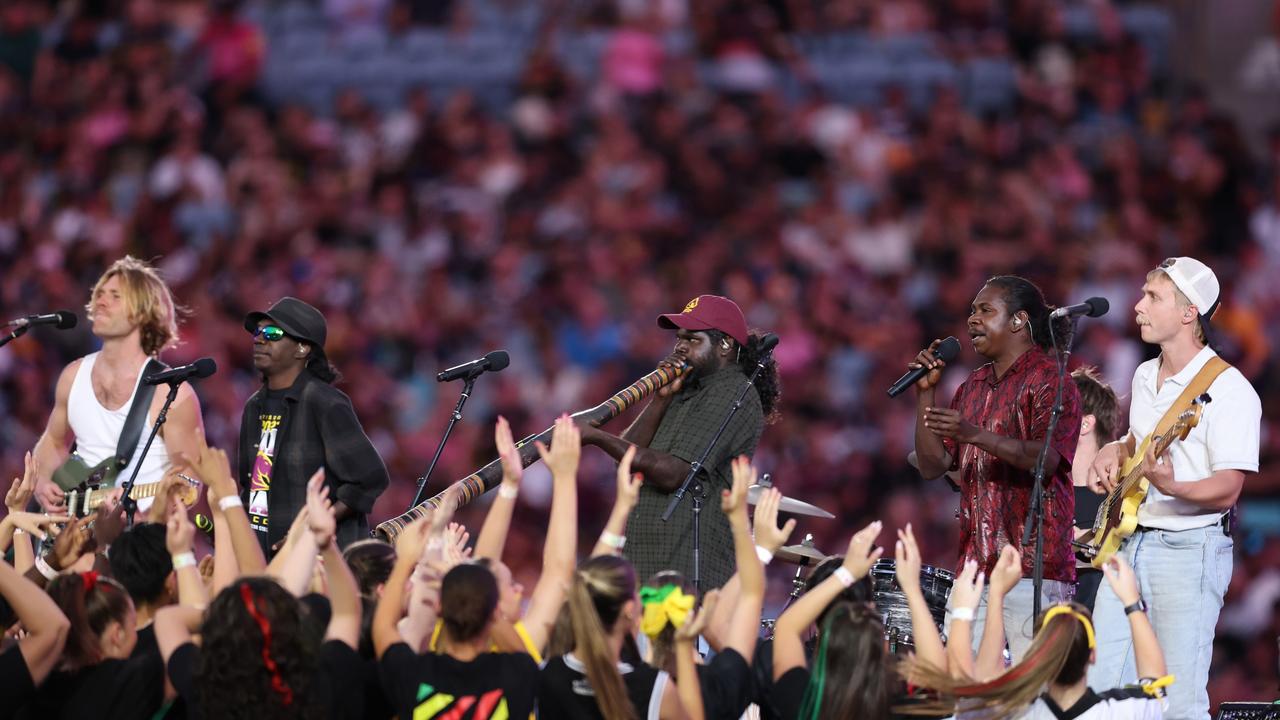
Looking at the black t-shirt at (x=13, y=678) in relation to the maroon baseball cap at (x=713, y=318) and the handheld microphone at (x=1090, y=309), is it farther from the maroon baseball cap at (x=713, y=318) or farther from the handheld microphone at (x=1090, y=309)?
the handheld microphone at (x=1090, y=309)

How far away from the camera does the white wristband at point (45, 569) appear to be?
6.65 metres

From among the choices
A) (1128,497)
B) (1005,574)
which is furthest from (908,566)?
(1128,497)

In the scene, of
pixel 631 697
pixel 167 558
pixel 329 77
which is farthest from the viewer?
pixel 329 77

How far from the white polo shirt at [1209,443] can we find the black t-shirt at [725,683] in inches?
87.2

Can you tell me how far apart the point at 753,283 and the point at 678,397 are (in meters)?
5.16

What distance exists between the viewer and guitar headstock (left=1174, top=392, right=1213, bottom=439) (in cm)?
657

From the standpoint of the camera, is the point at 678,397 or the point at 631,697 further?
the point at 678,397

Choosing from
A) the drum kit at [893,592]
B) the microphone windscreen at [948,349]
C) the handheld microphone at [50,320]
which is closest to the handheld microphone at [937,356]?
the microphone windscreen at [948,349]

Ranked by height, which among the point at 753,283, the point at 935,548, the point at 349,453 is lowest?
the point at 935,548

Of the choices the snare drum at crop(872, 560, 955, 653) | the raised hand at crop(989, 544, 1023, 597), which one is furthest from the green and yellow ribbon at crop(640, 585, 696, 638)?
the snare drum at crop(872, 560, 955, 653)

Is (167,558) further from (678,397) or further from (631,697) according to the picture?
(678,397)

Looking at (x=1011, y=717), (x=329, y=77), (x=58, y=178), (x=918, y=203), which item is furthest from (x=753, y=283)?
(x=1011, y=717)

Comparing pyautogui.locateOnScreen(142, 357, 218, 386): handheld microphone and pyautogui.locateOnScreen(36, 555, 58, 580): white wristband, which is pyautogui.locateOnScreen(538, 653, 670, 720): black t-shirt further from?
pyautogui.locateOnScreen(142, 357, 218, 386): handheld microphone

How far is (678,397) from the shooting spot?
7.50m
